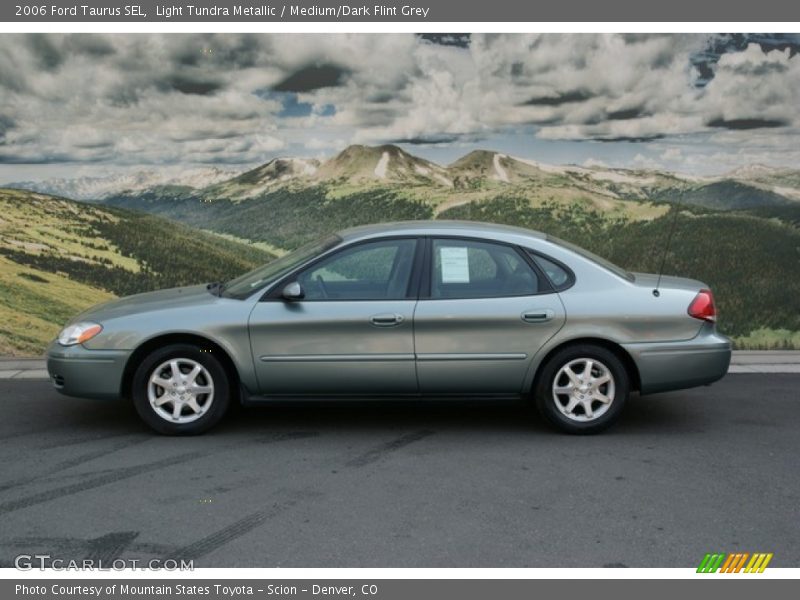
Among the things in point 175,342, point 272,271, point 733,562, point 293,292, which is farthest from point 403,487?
point 272,271

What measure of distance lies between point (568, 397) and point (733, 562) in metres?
2.28

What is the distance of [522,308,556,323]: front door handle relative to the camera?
6699 millimetres

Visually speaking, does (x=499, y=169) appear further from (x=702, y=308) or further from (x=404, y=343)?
(x=404, y=343)

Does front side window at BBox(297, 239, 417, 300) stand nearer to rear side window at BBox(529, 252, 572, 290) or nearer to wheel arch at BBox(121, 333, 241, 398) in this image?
wheel arch at BBox(121, 333, 241, 398)

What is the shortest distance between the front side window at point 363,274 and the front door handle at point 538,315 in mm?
820

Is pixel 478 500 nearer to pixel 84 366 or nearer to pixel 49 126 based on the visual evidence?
pixel 84 366

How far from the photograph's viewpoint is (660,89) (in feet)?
36.6

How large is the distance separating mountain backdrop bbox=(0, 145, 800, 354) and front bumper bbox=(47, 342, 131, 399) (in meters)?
4.00

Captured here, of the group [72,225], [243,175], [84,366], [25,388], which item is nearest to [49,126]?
[72,225]

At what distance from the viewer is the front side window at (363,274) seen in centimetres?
683

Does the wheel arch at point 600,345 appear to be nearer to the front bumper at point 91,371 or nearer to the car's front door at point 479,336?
the car's front door at point 479,336

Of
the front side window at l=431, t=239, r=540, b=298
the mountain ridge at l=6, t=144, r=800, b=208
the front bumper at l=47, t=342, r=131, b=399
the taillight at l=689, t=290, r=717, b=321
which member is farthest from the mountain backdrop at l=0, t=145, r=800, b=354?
the front side window at l=431, t=239, r=540, b=298

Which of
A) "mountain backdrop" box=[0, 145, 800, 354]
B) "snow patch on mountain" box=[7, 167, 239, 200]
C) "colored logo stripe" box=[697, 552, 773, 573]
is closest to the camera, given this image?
"colored logo stripe" box=[697, 552, 773, 573]

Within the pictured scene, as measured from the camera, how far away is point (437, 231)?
7023 millimetres
